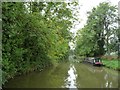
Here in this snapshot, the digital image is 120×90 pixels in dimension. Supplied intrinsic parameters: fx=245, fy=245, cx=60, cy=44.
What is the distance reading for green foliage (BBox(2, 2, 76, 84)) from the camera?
1213 cm

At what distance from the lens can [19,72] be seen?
57.5ft

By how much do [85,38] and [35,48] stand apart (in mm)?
30811

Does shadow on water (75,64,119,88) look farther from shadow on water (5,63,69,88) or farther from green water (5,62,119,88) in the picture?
shadow on water (5,63,69,88)

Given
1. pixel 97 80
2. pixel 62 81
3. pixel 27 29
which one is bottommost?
pixel 97 80

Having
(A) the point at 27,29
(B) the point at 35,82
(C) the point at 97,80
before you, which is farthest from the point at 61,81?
(A) the point at 27,29

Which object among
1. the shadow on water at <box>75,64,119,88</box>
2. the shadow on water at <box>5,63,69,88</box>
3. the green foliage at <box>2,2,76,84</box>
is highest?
the green foliage at <box>2,2,76,84</box>

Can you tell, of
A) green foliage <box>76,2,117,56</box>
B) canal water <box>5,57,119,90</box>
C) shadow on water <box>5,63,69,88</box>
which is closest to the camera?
shadow on water <box>5,63,69,88</box>

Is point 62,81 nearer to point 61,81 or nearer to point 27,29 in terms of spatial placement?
point 61,81

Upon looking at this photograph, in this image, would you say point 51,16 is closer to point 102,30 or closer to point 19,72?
point 19,72

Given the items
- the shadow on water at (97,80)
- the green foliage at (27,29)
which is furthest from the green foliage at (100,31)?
the green foliage at (27,29)

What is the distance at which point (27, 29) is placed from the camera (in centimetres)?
1477

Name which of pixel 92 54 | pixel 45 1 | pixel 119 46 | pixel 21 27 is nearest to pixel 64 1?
pixel 45 1

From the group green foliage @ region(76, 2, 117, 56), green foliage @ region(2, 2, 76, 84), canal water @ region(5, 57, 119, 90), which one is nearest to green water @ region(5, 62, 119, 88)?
canal water @ region(5, 57, 119, 90)

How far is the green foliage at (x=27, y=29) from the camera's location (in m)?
12.1
